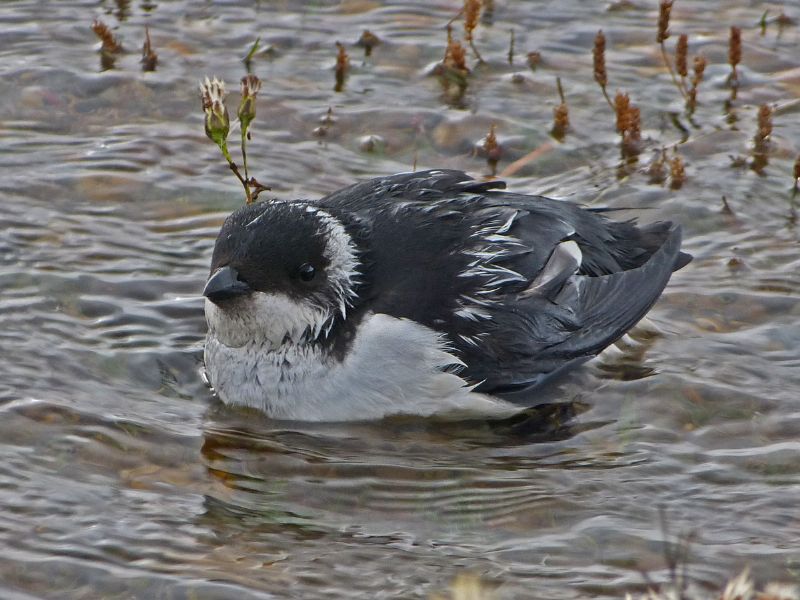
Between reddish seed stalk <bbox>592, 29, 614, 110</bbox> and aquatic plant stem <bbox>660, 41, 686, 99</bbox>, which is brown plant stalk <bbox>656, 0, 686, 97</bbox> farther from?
reddish seed stalk <bbox>592, 29, 614, 110</bbox>

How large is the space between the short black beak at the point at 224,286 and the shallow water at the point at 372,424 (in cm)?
61

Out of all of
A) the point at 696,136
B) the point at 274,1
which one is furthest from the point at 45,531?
the point at 274,1

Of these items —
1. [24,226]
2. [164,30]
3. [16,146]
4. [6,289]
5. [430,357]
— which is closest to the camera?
[430,357]

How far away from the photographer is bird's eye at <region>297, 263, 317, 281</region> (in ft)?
20.7

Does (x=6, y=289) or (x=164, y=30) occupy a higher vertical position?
(x=164, y=30)

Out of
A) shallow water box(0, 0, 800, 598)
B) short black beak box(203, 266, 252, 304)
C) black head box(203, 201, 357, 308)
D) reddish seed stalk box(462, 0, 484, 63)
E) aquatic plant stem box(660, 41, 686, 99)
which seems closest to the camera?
shallow water box(0, 0, 800, 598)

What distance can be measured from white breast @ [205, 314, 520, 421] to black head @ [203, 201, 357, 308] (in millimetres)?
269

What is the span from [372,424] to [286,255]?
36.0 inches

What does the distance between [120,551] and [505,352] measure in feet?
7.28

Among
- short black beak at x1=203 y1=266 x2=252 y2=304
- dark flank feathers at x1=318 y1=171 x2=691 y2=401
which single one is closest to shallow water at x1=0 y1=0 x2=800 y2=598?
dark flank feathers at x1=318 y1=171 x2=691 y2=401

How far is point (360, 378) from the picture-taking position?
6.20 metres

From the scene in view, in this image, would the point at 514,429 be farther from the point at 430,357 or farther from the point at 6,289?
the point at 6,289

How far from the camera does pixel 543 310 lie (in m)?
6.49

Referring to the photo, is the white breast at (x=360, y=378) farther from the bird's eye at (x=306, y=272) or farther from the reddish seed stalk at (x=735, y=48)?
the reddish seed stalk at (x=735, y=48)
